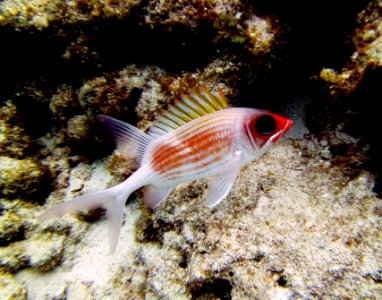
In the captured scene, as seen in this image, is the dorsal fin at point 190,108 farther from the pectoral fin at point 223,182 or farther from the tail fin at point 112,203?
the tail fin at point 112,203

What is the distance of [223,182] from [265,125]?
547 mm

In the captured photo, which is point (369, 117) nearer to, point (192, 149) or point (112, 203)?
point (192, 149)

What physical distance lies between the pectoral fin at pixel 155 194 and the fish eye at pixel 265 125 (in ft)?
2.83

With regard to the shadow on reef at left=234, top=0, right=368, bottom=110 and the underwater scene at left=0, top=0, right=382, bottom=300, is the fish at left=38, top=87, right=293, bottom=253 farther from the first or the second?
the shadow on reef at left=234, top=0, right=368, bottom=110

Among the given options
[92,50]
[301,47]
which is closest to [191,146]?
[92,50]

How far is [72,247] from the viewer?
3.44 metres

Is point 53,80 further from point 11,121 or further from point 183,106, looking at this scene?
point 183,106

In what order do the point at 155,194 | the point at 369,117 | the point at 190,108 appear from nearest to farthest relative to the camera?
the point at 190,108, the point at 155,194, the point at 369,117

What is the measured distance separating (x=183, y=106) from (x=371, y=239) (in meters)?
1.92

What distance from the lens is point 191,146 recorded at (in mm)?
1975

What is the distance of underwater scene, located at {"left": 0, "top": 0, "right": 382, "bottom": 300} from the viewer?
202 cm

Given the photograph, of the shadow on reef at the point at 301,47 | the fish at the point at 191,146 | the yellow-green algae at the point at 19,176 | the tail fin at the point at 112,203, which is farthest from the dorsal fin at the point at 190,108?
the yellow-green algae at the point at 19,176

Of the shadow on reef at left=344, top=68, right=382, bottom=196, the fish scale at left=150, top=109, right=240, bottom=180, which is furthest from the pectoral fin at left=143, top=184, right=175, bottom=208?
the shadow on reef at left=344, top=68, right=382, bottom=196

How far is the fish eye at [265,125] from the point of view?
6.21 feet
